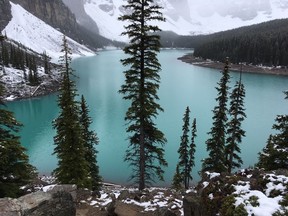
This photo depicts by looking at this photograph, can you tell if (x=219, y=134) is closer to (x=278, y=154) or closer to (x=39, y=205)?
(x=278, y=154)

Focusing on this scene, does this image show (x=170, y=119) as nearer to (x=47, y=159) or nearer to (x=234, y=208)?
(x=47, y=159)

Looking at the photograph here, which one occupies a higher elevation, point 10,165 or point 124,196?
point 10,165

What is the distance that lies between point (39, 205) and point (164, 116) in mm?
55496

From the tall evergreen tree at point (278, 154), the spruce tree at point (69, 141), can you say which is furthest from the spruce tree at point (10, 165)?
the tall evergreen tree at point (278, 154)

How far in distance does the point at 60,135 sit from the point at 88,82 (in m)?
94.5

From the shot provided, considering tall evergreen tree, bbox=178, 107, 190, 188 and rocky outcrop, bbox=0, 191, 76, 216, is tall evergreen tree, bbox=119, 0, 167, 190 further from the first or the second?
tall evergreen tree, bbox=178, 107, 190, 188

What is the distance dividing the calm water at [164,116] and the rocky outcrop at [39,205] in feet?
89.1

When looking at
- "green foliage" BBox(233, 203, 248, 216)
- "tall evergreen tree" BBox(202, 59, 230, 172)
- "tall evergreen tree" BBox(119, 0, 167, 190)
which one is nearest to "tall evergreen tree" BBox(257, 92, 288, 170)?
"tall evergreen tree" BBox(119, 0, 167, 190)

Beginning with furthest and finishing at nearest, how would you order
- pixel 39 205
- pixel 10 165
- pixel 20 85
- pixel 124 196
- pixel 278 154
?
pixel 20 85 → pixel 124 196 → pixel 278 154 → pixel 10 165 → pixel 39 205

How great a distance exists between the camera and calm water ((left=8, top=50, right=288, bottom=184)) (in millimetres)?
44125

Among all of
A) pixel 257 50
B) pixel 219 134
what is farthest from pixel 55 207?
pixel 257 50

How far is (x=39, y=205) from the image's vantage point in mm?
9781

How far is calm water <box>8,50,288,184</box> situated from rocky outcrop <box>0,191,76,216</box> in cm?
2715

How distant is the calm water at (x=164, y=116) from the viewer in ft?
145
